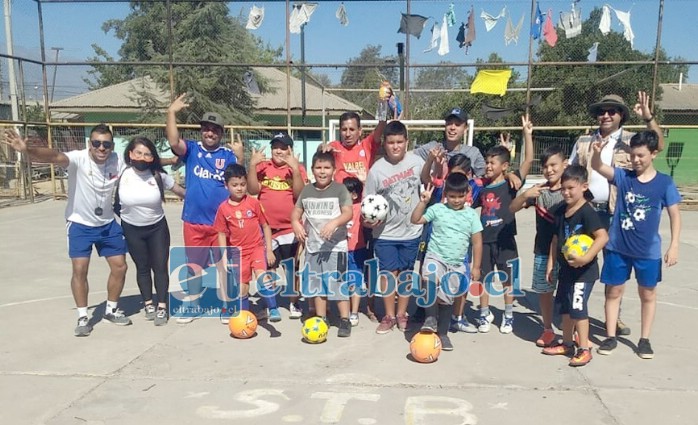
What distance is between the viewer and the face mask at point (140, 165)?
521 centimetres

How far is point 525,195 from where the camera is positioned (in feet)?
15.1

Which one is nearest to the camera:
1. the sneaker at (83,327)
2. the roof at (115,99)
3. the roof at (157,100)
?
the sneaker at (83,327)

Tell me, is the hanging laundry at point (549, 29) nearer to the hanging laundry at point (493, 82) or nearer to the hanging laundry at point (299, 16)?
the hanging laundry at point (493, 82)

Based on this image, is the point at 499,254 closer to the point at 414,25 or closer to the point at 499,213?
the point at 499,213

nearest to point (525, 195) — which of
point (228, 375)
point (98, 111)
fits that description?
point (228, 375)

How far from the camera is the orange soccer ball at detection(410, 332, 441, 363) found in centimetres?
438

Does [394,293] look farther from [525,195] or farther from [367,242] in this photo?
[525,195]

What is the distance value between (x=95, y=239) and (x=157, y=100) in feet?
68.2

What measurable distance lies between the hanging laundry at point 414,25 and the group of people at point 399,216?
821cm

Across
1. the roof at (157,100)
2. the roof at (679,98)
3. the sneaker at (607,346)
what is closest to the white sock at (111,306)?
the sneaker at (607,346)

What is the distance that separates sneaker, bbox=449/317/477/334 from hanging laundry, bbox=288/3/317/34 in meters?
10.00

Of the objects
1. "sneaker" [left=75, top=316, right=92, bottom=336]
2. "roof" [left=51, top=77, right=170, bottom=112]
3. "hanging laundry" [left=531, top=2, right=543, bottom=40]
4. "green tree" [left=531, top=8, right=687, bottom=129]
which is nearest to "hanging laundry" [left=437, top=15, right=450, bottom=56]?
"hanging laundry" [left=531, top=2, right=543, bottom=40]

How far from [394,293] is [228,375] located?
1.75 metres

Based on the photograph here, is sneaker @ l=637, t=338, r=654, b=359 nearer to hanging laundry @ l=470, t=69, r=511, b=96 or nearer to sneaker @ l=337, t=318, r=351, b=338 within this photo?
sneaker @ l=337, t=318, r=351, b=338
